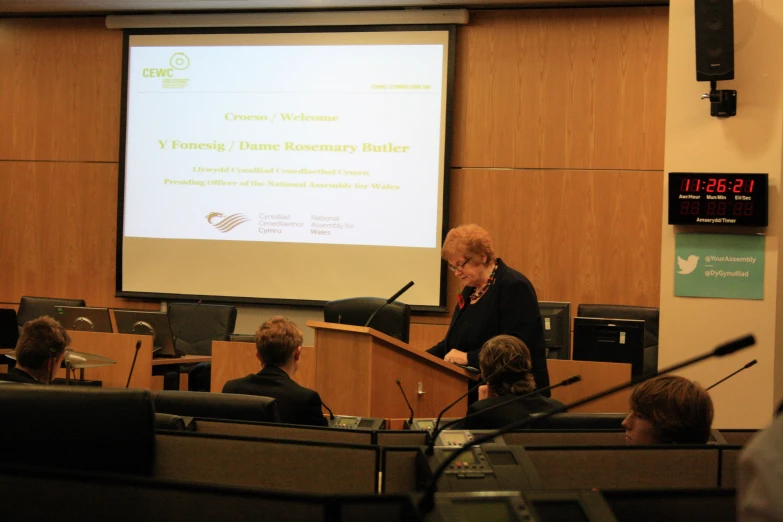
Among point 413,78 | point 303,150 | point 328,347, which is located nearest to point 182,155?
point 303,150

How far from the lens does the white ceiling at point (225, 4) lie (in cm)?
683

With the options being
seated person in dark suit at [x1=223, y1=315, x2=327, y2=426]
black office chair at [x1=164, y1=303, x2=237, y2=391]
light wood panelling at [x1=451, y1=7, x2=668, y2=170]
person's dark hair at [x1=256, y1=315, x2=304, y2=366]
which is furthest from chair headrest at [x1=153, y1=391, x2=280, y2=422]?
light wood panelling at [x1=451, y1=7, x2=668, y2=170]

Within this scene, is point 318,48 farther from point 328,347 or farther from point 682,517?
point 682,517

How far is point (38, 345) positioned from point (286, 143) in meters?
4.20

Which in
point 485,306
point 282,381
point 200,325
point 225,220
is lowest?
point 200,325

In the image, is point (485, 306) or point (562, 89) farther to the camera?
point (562, 89)

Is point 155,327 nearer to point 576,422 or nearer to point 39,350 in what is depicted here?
point 39,350

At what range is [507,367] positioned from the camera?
298 centimetres

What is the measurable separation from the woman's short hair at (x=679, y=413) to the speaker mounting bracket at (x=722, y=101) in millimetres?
3072

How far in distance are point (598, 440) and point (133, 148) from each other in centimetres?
656

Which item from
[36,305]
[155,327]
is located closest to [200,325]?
[155,327]

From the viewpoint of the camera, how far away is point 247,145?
7.45 meters

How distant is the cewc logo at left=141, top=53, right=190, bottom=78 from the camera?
24.7 ft

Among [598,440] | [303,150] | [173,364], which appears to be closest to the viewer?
[598,440]
